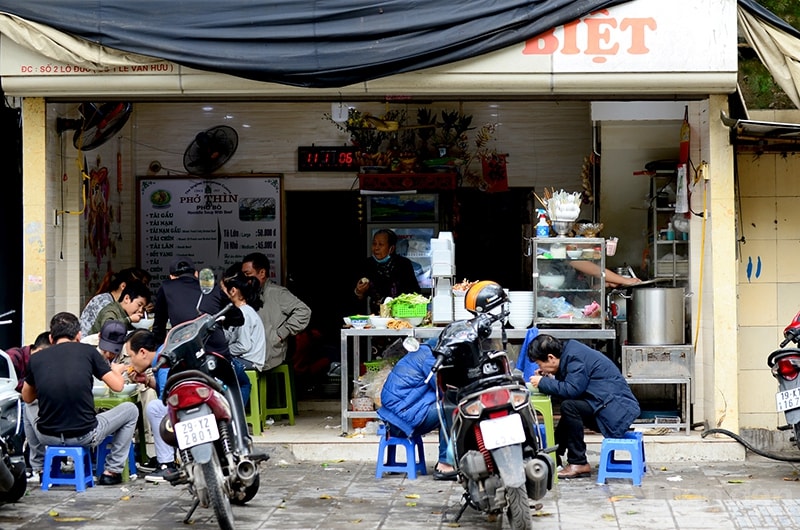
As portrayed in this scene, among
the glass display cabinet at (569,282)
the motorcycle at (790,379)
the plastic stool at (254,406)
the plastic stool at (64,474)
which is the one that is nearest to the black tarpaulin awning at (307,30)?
the glass display cabinet at (569,282)

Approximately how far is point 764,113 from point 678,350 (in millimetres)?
2282

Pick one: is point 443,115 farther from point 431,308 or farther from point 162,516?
point 162,516

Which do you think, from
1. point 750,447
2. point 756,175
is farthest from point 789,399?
point 756,175

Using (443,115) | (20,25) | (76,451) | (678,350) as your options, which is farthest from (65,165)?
(678,350)

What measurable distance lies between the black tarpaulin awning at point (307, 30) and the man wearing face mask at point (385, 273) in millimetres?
2746

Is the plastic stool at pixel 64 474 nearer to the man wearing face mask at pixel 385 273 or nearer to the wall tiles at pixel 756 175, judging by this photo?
the man wearing face mask at pixel 385 273

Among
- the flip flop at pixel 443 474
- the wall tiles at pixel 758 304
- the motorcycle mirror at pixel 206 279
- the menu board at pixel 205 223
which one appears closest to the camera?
the motorcycle mirror at pixel 206 279

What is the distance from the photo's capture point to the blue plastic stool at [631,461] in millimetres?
8641

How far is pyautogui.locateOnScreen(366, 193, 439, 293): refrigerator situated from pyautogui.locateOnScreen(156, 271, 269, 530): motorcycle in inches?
210

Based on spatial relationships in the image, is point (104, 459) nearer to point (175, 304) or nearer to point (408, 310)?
point (175, 304)

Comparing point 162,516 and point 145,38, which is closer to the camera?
point 162,516

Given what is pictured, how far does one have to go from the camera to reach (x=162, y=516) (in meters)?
7.73

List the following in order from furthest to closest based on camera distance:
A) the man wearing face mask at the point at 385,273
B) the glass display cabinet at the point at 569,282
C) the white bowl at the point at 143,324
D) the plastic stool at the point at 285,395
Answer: the man wearing face mask at the point at 385,273 < the plastic stool at the point at 285,395 < the white bowl at the point at 143,324 < the glass display cabinet at the point at 569,282

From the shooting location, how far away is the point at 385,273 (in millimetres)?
11688
